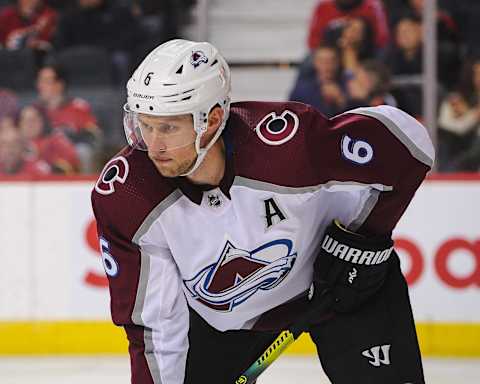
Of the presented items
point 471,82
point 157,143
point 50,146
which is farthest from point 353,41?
point 157,143

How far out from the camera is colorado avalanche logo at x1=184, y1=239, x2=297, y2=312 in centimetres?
245

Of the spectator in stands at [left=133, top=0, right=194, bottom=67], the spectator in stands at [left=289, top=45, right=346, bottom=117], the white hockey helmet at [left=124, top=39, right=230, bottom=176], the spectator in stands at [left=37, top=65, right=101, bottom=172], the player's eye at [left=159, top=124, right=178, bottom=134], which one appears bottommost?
the spectator in stands at [left=37, top=65, right=101, bottom=172]

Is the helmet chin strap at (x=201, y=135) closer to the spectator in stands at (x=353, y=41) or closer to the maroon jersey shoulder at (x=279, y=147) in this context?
the maroon jersey shoulder at (x=279, y=147)

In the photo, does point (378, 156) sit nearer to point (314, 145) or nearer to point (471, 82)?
point (314, 145)

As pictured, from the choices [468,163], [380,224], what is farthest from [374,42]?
[380,224]

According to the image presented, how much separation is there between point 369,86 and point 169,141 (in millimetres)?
2753

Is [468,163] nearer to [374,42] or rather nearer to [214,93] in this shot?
[374,42]

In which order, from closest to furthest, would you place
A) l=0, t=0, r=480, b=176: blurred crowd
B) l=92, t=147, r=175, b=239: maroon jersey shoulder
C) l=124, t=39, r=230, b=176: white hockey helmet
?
l=124, t=39, r=230, b=176: white hockey helmet
l=92, t=147, r=175, b=239: maroon jersey shoulder
l=0, t=0, r=480, b=176: blurred crowd

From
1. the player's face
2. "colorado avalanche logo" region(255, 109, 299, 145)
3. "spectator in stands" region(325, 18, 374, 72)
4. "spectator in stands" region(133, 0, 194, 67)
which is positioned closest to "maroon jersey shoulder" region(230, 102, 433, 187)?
"colorado avalanche logo" region(255, 109, 299, 145)

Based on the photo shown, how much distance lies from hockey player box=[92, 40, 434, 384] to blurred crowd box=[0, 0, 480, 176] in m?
2.20

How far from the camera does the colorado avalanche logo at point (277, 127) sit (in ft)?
7.80

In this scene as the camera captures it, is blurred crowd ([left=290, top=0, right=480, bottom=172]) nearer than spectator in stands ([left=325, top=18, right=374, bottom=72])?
Yes

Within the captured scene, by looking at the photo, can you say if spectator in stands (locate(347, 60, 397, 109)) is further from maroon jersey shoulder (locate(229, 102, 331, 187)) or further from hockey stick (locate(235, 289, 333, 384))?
maroon jersey shoulder (locate(229, 102, 331, 187))

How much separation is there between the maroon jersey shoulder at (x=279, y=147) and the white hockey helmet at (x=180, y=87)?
0.24 ft
